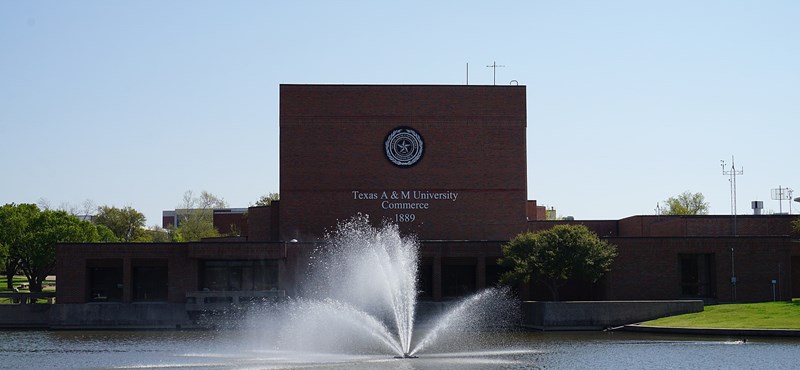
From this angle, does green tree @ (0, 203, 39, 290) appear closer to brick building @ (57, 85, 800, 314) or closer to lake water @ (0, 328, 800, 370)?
brick building @ (57, 85, 800, 314)

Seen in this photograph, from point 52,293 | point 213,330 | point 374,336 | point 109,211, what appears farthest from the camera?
point 109,211

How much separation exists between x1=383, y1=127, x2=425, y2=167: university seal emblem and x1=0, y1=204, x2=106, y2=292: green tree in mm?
27990

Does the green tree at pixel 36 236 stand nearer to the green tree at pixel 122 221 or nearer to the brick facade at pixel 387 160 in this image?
the brick facade at pixel 387 160

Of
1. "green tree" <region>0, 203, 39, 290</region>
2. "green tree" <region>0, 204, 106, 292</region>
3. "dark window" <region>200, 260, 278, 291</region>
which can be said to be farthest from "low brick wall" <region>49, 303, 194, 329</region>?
"green tree" <region>0, 203, 39, 290</region>

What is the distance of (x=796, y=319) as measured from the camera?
51.3 meters

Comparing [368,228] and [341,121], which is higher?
[341,121]

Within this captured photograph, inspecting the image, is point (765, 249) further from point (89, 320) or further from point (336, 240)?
point (89, 320)

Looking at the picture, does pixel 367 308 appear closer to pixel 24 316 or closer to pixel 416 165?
pixel 416 165

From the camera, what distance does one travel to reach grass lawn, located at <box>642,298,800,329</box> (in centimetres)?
5103

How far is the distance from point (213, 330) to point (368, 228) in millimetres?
14545

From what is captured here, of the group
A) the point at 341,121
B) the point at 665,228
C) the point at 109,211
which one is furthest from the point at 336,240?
the point at 109,211

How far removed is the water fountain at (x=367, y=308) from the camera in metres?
48.9

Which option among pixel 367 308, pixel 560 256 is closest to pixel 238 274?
pixel 367 308

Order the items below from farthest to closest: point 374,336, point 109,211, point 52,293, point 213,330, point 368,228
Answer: point 109,211, point 368,228, point 52,293, point 213,330, point 374,336
